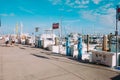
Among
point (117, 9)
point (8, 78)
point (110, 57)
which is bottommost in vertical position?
point (8, 78)

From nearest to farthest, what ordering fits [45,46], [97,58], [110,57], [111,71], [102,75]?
[102,75] < [111,71] < [110,57] < [97,58] < [45,46]

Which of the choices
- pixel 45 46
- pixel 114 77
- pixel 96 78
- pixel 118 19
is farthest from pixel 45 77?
pixel 45 46

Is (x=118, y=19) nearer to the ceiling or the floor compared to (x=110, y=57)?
nearer to the ceiling

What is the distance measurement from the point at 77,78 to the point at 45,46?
20.3 m

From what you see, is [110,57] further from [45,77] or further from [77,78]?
[45,77]

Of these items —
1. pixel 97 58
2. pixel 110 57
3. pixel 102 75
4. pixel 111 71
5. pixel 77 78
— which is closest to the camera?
pixel 77 78

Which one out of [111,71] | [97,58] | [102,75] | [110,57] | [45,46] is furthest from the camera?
[45,46]

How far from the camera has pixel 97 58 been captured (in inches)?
519

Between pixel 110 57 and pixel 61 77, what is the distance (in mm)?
4709

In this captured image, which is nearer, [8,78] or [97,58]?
[8,78]

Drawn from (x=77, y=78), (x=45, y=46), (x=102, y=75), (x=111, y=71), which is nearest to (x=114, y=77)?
(x=102, y=75)

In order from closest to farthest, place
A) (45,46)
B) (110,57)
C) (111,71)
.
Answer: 1. (111,71)
2. (110,57)
3. (45,46)

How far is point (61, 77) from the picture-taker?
354 inches

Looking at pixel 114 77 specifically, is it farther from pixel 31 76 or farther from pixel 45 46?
pixel 45 46
